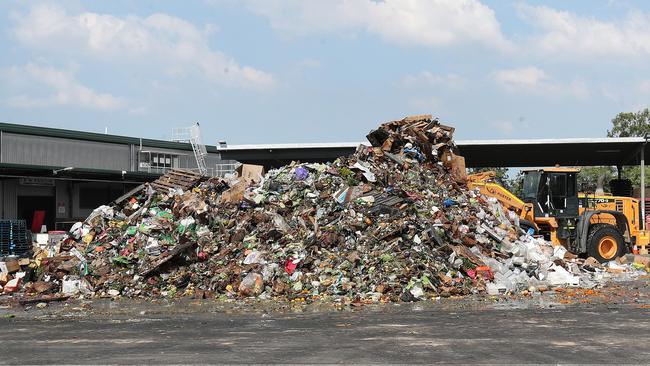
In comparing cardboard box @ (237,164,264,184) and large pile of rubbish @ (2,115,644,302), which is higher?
cardboard box @ (237,164,264,184)

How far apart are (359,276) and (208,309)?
3022mm

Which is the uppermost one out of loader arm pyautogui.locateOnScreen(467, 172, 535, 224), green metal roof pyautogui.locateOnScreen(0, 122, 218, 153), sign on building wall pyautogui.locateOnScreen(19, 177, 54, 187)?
green metal roof pyautogui.locateOnScreen(0, 122, 218, 153)

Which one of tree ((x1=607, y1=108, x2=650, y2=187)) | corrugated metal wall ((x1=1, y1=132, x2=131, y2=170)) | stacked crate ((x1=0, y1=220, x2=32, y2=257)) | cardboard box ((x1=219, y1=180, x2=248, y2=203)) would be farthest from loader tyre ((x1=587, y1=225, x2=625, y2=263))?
tree ((x1=607, y1=108, x2=650, y2=187))

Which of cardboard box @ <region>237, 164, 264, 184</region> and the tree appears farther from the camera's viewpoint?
the tree

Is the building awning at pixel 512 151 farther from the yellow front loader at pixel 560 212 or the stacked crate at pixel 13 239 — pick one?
the stacked crate at pixel 13 239

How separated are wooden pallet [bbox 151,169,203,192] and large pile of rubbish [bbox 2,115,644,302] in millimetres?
878

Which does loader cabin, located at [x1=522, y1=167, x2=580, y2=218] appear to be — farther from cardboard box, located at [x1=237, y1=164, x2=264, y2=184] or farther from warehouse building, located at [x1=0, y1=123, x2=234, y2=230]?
warehouse building, located at [x1=0, y1=123, x2=234, y2=230]

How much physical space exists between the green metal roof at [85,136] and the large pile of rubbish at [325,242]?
1677cm

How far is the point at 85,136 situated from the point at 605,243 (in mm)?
27317

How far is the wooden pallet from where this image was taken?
18125 mm

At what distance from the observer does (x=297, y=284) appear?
12.3 meters

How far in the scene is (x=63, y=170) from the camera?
29.3 meters

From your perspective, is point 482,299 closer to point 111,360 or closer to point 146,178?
point 111,360

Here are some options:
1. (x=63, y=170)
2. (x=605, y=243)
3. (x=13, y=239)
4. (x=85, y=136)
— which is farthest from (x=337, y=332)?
(x=85, y=136)
